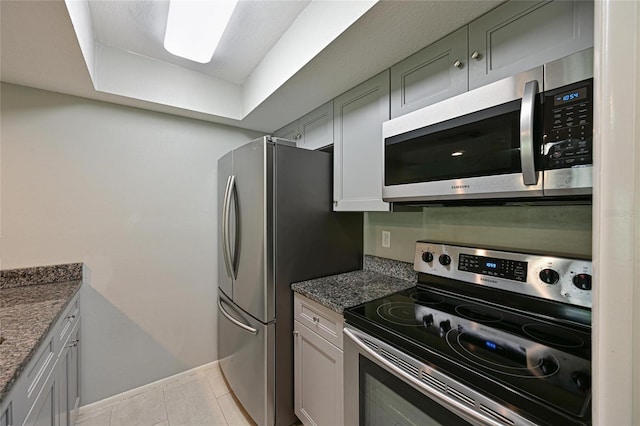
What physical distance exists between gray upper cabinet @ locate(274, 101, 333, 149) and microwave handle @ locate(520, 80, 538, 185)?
3.86 feet

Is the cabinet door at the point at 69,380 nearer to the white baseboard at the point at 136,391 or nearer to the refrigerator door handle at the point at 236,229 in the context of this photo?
the white baseboard at the point at 136,391

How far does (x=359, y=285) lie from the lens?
163 cm

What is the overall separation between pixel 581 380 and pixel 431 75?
127cm

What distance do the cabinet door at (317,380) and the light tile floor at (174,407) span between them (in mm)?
526

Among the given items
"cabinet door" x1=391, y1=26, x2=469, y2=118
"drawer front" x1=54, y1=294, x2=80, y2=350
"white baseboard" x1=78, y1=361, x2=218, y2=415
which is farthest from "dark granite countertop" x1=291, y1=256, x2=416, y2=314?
"white baseboard" x1=78, y1=361, x2=218, y2=415

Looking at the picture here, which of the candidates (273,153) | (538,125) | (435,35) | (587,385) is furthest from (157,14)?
(587,385)

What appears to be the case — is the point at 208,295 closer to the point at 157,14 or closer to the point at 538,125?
the point at 157,14

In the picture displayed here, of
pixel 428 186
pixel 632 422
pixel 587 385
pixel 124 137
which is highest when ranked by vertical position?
pixel 124 137

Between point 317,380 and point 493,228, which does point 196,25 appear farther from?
point 317,380

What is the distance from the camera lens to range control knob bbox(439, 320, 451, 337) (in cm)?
100

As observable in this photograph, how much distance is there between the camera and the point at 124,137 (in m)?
2.01

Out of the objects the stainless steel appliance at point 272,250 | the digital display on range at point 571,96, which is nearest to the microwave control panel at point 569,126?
the digital display on range at point 571,96

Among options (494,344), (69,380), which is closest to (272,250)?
(494,344)

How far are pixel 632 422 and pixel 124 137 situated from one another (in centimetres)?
268
